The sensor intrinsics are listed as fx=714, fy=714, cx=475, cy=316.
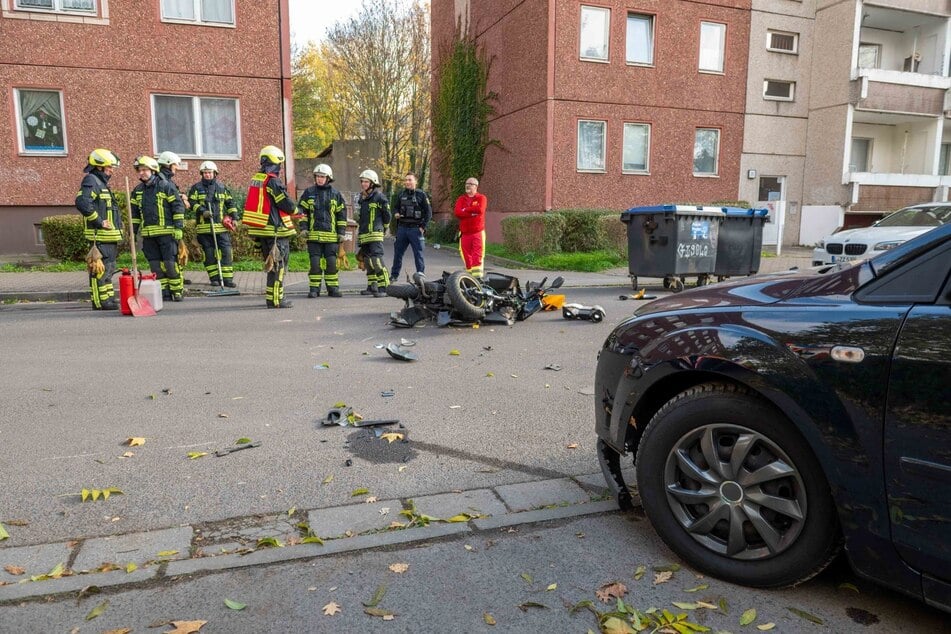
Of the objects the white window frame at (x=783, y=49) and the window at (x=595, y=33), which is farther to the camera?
the white window frame at (x=783, y=49)

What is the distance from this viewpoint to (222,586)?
2898 millimetres

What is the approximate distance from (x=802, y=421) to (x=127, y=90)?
60.4 ft

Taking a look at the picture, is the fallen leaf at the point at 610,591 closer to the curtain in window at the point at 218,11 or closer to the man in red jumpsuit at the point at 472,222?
the man in red jumpsuit at the point at 472,222

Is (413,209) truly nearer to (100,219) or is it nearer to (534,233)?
(100,219)

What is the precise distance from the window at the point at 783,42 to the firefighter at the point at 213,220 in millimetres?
18588

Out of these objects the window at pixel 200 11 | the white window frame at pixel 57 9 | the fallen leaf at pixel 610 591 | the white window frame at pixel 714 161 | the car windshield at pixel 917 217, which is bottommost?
the fallen leaf at pixel 610 591

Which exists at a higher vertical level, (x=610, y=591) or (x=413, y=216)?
(x=413, y=216)

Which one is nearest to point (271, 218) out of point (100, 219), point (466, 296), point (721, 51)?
point (100, 219)

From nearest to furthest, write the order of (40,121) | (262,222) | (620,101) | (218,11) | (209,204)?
(262,222) < (209,204) < (40,121) < (218,11) < (620,101)

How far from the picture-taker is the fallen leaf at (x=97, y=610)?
→ 8.74 feet

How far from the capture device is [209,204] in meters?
12.6

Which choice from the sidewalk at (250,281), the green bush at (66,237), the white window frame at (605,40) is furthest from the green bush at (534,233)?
the green bush at (66,237)

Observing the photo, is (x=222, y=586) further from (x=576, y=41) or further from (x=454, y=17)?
(x=454, y=17)

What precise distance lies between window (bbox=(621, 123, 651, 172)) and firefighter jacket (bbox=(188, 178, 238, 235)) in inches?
496
